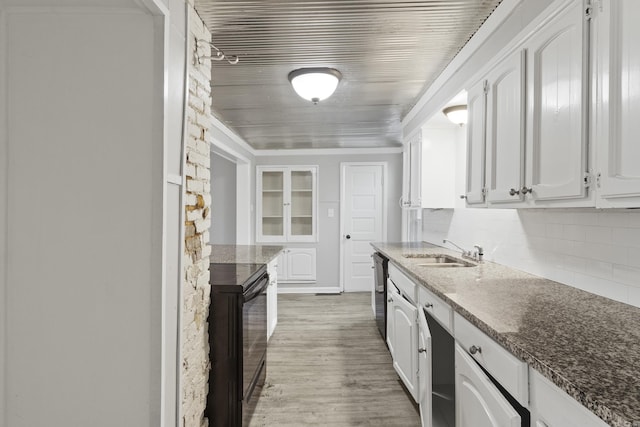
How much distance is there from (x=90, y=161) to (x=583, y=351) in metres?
1.71

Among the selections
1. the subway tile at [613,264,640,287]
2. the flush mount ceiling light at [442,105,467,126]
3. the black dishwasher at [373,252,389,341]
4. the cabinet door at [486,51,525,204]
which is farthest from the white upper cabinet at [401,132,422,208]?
the subway tile at [613,264,640,287]

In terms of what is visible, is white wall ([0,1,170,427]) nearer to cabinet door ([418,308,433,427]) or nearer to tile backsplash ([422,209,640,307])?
cabinet door ([418,308,433,427])

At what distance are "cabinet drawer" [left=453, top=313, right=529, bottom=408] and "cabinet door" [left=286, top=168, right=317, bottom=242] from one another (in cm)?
456

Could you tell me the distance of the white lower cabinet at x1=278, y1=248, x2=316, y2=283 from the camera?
19.3 ft

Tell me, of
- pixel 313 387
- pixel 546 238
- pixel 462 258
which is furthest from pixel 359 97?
pixel 313 387

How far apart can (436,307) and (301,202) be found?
4310 mm

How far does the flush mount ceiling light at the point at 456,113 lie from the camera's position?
2793 millimetres

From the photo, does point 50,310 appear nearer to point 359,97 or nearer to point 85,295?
point 85,295

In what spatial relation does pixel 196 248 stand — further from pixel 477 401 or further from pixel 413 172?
pixel 413 172

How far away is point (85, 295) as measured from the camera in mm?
1308

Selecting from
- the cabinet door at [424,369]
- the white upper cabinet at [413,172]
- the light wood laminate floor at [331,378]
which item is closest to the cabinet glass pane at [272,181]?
the light wood laminate floor at [331,378]

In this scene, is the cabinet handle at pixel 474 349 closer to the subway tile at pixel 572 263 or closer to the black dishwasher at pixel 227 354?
the subway tile at pixel 572 263

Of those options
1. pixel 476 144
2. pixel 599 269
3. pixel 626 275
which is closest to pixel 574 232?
pixel 599 269

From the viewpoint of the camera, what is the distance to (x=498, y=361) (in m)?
1.14
